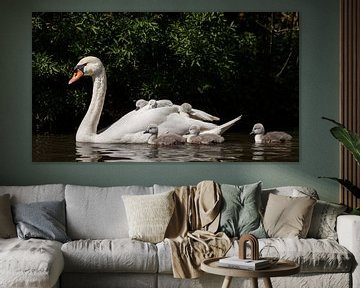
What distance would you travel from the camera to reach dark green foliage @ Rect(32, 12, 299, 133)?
7.14 meters

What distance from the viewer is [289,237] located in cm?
641

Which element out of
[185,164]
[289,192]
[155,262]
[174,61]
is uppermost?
[174,61]

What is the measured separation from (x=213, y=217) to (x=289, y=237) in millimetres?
620

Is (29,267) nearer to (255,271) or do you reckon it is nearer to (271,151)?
(255,271)

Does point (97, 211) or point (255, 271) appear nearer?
point (255, 271)

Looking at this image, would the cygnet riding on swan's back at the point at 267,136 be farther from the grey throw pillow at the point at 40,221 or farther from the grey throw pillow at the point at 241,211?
the grey throw pillow at the point at 40,221

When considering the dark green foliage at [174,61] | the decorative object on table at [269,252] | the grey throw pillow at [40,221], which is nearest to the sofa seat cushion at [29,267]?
the grey throw pillow at [40,221]

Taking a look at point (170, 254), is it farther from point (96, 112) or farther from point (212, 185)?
point (96, 112)

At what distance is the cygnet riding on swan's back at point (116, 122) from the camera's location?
23.5ft

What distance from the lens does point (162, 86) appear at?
7164 millimetres

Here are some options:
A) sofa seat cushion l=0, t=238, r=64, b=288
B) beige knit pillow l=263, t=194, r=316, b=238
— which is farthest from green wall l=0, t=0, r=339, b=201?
sofa seat cushion l=0, t=238, r=64, b=288

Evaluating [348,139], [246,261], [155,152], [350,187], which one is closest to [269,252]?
[246,261]

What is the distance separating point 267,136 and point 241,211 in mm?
852

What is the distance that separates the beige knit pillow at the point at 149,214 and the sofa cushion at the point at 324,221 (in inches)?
45.0
